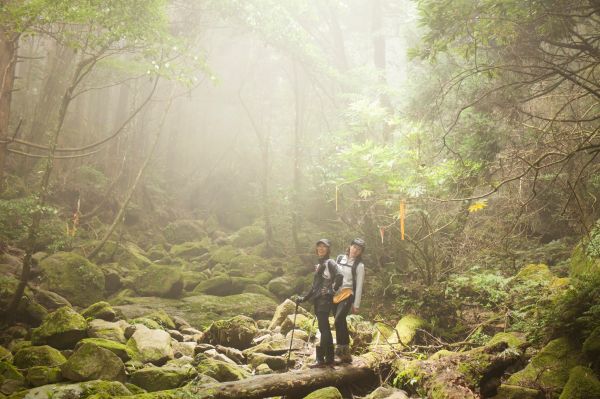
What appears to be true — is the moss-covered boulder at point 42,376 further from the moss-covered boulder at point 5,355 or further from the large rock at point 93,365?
the moss-covered boulder at point 5,355

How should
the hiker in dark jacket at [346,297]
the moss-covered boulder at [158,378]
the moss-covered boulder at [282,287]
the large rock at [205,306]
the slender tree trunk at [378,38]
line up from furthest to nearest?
the slender tree trunk at [378,38] → the moss-covered boulder at [282,287] → the large rock at [205,306] → the hiker in dark jacket at [346,297] → the moss-covered boulder at [158,378]

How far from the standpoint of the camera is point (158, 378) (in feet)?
19.7

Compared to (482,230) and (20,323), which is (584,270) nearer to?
(482,230)

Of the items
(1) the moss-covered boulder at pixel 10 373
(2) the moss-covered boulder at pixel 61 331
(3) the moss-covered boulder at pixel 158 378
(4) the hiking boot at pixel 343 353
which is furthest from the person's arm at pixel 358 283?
(1) the moss-covered boulder at pixel 10 373

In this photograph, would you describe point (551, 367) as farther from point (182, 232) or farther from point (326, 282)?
point (182, 232)

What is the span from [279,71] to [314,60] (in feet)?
43.9

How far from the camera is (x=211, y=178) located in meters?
29.5

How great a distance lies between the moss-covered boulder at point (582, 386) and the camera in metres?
4.39

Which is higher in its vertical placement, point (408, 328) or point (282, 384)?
point (408, 328)

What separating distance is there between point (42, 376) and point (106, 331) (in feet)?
5.85

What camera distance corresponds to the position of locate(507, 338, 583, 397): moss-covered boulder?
516cm

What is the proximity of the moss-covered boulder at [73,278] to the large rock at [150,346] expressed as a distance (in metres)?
4.14

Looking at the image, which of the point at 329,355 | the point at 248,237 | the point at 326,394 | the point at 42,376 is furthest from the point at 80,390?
the point at 248,237

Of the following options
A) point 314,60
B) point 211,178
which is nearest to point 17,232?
point 314,60
